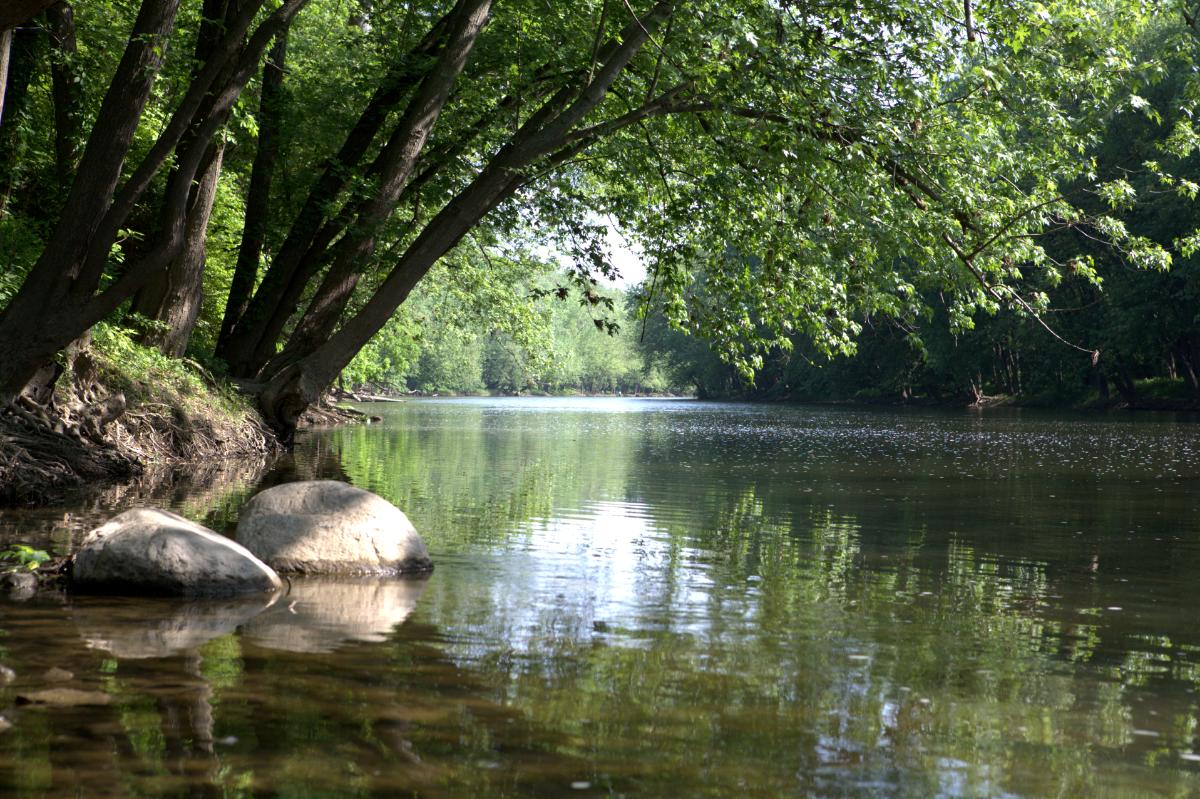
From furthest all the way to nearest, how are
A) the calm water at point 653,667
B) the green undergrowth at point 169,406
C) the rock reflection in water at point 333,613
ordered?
the green undergrowth at point 169,406
the rock reflection in water at point 333,613
the calm water at point 653,667

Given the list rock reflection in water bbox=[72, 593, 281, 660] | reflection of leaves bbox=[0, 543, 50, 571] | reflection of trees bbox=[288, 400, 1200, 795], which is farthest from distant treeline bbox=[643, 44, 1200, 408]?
rock reflection in water bbox=[72, 593, 281, 660]

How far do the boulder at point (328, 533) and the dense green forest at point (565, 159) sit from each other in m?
4.12

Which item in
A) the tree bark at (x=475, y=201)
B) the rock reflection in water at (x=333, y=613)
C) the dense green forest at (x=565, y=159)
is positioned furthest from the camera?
the tree bark at (x=475, y=201)

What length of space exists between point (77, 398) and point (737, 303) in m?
9.14

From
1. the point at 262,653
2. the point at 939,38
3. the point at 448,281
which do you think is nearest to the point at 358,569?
the point at 262,653

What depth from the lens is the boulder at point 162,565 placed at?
7832 mm

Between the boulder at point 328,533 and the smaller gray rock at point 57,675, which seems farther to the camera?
the boulder at point 328,533

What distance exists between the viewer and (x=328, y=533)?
902 cm

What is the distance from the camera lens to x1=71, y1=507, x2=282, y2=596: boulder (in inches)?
308

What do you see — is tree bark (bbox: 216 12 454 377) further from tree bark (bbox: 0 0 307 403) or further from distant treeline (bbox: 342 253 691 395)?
tree bark (bbox: 0 0 307 403)

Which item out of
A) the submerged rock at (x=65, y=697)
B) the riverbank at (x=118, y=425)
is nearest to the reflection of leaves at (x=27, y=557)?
the submerged rock at (x=65, y=697)

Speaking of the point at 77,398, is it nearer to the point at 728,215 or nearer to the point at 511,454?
the point at 728,215

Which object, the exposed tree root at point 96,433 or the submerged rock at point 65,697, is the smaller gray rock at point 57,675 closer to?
the submerged rock at point 65,697

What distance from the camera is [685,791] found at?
13.8 feet
